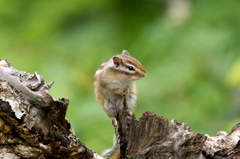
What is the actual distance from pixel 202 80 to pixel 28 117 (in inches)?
147

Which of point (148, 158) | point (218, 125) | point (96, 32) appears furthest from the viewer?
point (96, 32)

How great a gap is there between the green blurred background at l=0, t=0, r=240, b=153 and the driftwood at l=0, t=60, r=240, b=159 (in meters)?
1.50

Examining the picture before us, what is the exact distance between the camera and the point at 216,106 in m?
7.38

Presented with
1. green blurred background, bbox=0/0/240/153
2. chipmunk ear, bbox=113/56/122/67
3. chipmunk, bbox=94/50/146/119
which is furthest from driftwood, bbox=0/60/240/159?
green blurred background, bbox=0/0/240/153

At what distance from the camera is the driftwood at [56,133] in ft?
13.7

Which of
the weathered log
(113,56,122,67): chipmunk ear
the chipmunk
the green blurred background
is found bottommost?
the weathered log

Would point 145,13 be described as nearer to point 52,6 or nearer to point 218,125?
point 52,6

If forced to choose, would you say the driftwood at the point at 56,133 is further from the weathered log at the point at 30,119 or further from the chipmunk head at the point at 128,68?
the chipmunk head at the point at 128,68

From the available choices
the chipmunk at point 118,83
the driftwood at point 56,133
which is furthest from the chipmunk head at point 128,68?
the driftwood at point 56,133

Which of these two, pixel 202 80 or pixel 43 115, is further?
pixel 202 80

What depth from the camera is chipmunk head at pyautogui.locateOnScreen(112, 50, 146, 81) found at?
5.65m

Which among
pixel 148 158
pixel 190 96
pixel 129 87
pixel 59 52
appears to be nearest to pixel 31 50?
pixel 59 52

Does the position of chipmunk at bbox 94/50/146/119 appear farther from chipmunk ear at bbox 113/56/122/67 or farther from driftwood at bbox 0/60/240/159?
driftwood at bbox 0/60/240/159

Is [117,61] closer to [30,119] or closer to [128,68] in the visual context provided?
[128,68]
